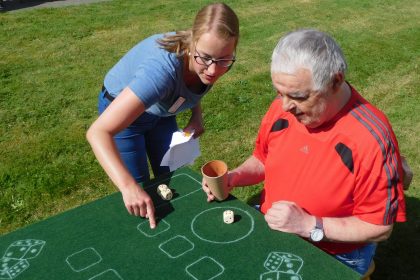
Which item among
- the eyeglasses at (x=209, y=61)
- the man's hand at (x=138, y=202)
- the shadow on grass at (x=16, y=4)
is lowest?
the shadow on grass at (x=16, y=4)

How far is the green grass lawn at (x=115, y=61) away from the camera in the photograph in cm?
429

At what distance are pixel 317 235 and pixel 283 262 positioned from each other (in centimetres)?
24

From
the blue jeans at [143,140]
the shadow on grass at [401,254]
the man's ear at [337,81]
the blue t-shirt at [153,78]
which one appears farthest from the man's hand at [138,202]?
the shadow on grass at [401,254]

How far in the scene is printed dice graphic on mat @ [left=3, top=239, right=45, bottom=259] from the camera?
2.07 m

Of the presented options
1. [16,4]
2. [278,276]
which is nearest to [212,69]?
[278,276]

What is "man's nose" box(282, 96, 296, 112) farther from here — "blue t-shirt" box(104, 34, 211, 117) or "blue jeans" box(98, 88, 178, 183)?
"blue jeans" box(98, 88, 178, 183)

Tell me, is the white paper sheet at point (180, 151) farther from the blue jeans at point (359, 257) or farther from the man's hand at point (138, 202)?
the blue jeans at point (359, 257)

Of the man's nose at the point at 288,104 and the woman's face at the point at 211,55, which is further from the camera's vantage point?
the woman's face at the point at 211,55

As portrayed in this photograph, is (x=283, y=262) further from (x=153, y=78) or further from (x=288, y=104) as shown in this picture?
(x=153, y=78)

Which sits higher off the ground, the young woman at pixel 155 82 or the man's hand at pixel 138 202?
the young woman at pixel 155 82

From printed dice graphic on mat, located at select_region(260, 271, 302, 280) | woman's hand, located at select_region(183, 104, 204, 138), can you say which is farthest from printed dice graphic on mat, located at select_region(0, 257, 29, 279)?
woman's hand, located at select_region(183, 104, 204, 138)

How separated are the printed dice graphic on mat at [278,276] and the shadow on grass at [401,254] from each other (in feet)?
5.68

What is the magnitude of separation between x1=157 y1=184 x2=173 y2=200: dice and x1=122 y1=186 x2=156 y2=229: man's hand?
0.49ft

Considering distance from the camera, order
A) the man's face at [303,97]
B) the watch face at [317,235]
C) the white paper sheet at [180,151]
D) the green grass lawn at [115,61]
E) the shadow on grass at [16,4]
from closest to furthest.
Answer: the man's face at [303,97] → the watch face at [317,235] → the white paper sheet at [180,151] → the green grass lawn at [115,61] → the shadow on grass at [16,4]
